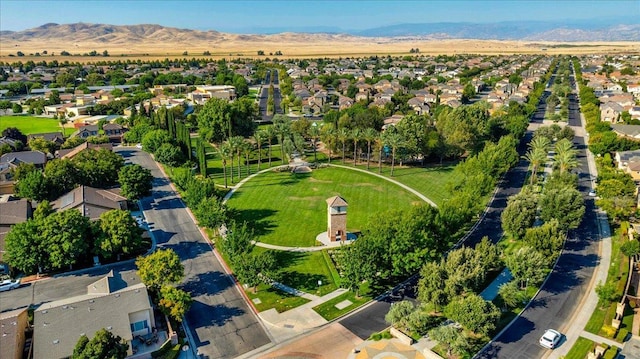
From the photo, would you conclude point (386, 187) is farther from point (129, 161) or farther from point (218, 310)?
point (129, 161)

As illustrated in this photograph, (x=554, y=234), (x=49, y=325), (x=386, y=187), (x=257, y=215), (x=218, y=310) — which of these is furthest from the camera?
(x=386, y=187)

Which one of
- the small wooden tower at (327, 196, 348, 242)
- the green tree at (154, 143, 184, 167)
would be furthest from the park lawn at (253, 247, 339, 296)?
the green tree at (154, 143, 184, 167)

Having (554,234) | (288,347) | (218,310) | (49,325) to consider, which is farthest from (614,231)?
(49,325)

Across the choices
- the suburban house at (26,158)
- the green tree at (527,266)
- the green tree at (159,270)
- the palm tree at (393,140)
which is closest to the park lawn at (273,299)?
the green tree at (159,270)

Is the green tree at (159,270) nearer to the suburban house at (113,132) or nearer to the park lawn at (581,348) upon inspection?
the park lawn at (581,348)

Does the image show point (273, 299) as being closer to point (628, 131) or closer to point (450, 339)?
point (450, 339)

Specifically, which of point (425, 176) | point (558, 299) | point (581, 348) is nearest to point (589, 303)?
point (558, 299)
